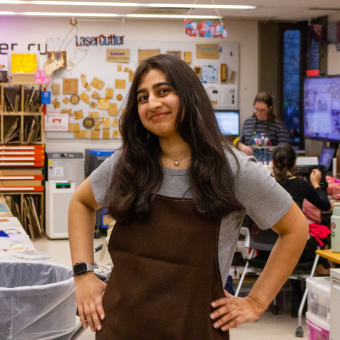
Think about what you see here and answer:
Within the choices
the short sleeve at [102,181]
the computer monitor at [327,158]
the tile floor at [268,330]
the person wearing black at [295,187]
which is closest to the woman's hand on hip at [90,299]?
the short sleeve at [102,181]

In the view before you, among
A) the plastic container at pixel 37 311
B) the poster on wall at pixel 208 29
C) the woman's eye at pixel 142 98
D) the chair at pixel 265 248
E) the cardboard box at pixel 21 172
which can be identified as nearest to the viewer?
the woman's eye at pixel 142 98

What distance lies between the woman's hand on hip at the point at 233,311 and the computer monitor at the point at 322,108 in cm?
416

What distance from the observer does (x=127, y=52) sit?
22.7 feet

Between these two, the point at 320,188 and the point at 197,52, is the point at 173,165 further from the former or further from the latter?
the point at 197,52

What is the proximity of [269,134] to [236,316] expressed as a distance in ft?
13.4

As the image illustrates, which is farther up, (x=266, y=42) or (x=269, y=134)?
(x=266, y=42)

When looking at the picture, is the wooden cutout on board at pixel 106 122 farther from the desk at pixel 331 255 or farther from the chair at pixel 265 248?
the desk at pixel 331 255

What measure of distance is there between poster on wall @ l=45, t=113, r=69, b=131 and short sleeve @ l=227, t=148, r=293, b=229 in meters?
5.77

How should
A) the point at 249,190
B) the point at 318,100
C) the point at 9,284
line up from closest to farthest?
the point at 249,190, the point at 9,284, the point at 318,100

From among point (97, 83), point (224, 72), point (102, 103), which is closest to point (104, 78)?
point (97, 83)

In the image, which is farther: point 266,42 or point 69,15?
point 266,42

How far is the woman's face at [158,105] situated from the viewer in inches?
52.8

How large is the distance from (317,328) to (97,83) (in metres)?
4.83

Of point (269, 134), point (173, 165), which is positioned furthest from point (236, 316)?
point (269, 134)
